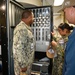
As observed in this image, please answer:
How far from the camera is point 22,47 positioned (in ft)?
6.95

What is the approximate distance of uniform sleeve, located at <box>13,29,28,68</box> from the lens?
2.11m

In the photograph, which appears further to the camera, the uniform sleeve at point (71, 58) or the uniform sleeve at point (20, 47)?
the uniform sleeve at point (20, 47)

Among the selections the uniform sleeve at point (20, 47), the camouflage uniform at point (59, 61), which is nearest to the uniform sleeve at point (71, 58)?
the uniform sleeve at point (20, 47)

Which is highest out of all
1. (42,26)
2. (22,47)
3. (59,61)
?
(42,26)

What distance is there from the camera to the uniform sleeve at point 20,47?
2105 mm

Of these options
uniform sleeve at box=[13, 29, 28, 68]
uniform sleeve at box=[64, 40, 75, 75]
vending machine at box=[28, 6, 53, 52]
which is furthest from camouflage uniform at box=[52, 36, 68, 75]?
uniform sleeve at box=[64, 40, 75, 75]

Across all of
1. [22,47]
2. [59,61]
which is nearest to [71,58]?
[22,47]

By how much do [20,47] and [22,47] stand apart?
32mm

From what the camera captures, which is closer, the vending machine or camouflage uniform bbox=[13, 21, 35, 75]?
camouflage uniform bbox=[13, 21, 35, 75]

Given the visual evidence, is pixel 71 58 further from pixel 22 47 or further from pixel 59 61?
pixel 59 61

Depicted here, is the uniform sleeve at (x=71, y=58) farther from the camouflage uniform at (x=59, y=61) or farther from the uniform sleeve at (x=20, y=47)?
the camouflage uniform at (x=59, y=61)

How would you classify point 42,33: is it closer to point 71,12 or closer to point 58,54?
point 58,54

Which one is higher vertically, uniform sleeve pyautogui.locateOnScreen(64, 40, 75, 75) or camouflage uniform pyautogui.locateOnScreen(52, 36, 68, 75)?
uniform sleeve pyautogui.locateOnScreen(64, 40, 75, 75)

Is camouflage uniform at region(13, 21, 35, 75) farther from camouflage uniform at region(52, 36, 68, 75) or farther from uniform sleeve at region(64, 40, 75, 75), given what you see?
uniform sleeve at region(64, 40, 75, 75)
